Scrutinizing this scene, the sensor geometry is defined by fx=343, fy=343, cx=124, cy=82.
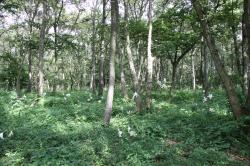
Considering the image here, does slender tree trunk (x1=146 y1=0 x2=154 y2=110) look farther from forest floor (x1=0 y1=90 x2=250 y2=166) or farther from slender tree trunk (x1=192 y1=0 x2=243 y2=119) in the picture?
slender tree trunk (x1=192 y1=0 x2=243 y2=119)

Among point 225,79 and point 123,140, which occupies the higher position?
point 225,79

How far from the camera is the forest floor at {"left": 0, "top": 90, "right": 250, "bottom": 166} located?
8.19 m

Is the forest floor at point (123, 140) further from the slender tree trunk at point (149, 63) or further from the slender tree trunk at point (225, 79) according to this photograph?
the slender tree trunk at point (149, 63)

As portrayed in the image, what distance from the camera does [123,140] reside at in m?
9.88

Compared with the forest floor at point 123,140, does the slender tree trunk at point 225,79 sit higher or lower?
higher

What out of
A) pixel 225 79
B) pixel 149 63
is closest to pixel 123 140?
pixel 225 79

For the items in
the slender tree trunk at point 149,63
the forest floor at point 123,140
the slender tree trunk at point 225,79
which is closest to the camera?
the forest floor at point 123,140

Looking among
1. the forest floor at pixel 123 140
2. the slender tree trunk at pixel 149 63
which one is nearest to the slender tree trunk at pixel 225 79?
the forest floor at pixel 123 140

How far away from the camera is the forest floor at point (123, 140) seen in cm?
819

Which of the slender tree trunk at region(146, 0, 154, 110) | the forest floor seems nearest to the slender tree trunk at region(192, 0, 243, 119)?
the forest floor

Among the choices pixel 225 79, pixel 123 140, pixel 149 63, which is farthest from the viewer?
pixel 149 63

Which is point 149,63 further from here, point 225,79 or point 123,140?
point 123,140

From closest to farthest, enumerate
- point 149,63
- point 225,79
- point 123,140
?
point 123,140 → point 225,79 → point 149,63

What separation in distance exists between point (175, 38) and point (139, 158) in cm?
1416
